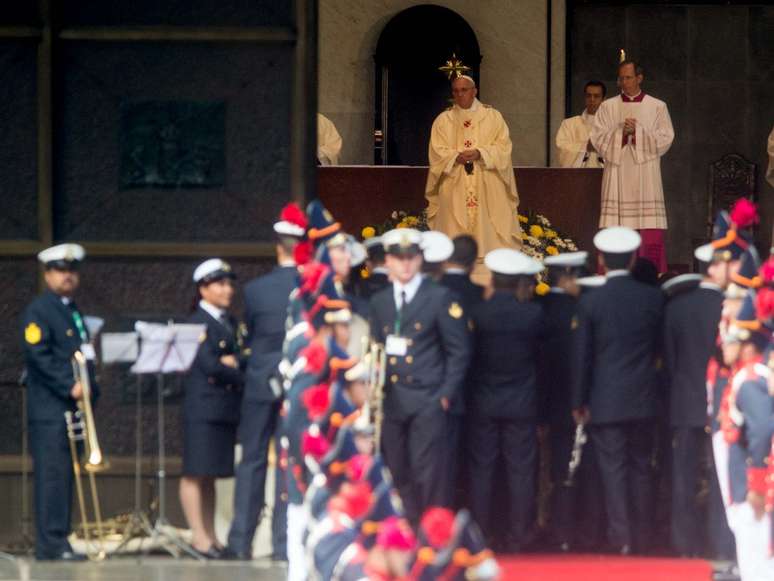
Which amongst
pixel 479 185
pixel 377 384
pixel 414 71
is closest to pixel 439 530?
pixel 377 384

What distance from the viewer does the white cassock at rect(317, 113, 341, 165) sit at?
66.3 ft

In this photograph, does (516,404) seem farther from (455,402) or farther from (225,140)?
(225,140)

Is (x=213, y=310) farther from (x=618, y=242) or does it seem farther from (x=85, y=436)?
(x=618, y=242)

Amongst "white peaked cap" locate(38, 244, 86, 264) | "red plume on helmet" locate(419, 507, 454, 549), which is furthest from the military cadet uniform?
"red plume on helmet" locate(419, 507, 454, 549)

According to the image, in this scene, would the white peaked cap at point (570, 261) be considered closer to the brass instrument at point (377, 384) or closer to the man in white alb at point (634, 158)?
the brass instrument at point (377, 384)

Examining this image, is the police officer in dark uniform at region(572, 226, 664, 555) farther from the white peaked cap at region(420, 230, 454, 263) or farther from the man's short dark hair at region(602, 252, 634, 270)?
the white peaked cap at region(420, 230, 454, 263)

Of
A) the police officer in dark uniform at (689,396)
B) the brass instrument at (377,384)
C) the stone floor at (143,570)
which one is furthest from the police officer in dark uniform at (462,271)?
the stone floor at (143,570)

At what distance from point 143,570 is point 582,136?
948 cm

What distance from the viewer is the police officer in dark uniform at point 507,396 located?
13.2 m

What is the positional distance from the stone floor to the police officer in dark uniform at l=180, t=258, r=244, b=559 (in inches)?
12.2

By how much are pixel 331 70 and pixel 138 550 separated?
1052 cm

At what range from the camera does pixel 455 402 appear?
1291cm

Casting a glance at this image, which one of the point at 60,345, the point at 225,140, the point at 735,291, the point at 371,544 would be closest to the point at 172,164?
the point at 225,140

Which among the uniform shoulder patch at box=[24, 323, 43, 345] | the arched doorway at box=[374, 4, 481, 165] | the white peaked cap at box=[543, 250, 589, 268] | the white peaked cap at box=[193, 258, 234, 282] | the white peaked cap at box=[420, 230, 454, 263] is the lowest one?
the uniform shoulder patch at box=[24, 323, 43, 345]
